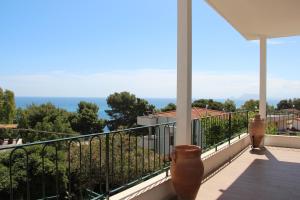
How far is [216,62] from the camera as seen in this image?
53.4 m

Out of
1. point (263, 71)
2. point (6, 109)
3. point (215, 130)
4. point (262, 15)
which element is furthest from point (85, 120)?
point (262, 15)

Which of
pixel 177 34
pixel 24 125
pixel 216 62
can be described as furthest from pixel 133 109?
pixel 177 34

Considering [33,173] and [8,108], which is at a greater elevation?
[8,108]

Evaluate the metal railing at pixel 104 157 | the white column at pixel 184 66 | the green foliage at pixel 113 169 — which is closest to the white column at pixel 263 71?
the metal railing at pixel 104 157

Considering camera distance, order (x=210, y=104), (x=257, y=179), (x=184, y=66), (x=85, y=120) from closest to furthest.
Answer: (x=184, y=66)
(x=257, y=179)
(x=210, y=104)
(x=85, y=120)

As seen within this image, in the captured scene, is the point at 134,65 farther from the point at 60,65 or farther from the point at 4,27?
the point at 4,27

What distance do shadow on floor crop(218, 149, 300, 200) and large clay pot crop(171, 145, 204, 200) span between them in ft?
1.90

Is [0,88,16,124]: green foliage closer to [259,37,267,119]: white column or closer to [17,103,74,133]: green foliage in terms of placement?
[17,103,74,133]: green foliage

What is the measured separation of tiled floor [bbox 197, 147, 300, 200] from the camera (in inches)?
138

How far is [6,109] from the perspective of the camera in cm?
3562

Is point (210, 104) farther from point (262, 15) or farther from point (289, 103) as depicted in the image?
point (262, 15)

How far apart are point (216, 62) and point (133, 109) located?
69.5 feet

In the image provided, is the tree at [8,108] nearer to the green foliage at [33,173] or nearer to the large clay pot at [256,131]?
the green foliage at [33,173]

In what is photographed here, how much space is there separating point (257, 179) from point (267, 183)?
19 cm
